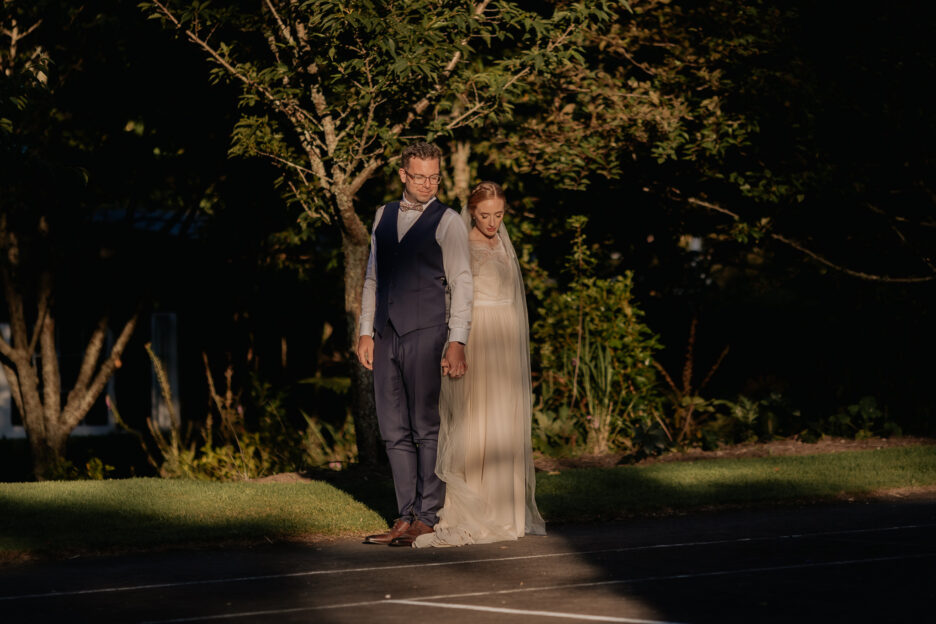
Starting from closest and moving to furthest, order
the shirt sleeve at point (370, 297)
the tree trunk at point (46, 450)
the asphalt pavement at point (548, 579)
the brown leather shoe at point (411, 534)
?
1. the asphalt pavement at point (548, 579)
2. the brown leather shoe at point (411, 534)
3. the shirt sleeve at point (370, 297)
4. the tree trunk at point (46, 450)

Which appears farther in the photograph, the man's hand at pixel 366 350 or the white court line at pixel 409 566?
the man's hand at pixel 366 350

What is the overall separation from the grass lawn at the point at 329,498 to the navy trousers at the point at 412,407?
76cm

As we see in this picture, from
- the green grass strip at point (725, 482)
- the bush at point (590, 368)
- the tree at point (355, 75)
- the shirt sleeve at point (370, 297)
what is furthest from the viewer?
the bush at point (590, 368)

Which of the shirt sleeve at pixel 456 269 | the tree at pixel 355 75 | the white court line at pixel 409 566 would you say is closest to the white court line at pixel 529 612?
the white court line at pixel 409 566

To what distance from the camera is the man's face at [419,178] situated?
27.7 ft

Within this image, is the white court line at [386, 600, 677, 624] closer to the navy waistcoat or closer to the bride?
the bride

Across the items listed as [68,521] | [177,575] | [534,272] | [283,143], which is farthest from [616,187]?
[177,575]

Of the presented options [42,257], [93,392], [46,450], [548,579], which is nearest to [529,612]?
[548,579]

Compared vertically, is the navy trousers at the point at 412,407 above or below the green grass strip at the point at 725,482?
above

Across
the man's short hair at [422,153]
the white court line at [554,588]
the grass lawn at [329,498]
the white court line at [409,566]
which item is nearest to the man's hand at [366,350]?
the man's short hair at [422,153]

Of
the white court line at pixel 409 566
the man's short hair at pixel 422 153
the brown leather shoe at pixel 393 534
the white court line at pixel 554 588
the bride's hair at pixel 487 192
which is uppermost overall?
the man's short hair at pixel 422 153

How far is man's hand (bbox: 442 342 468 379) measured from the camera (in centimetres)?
825

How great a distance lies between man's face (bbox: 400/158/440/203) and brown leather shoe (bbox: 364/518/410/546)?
1.92 metres

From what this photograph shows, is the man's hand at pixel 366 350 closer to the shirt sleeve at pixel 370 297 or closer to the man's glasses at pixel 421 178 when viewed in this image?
the shirt sleeve at pixel 370 297
